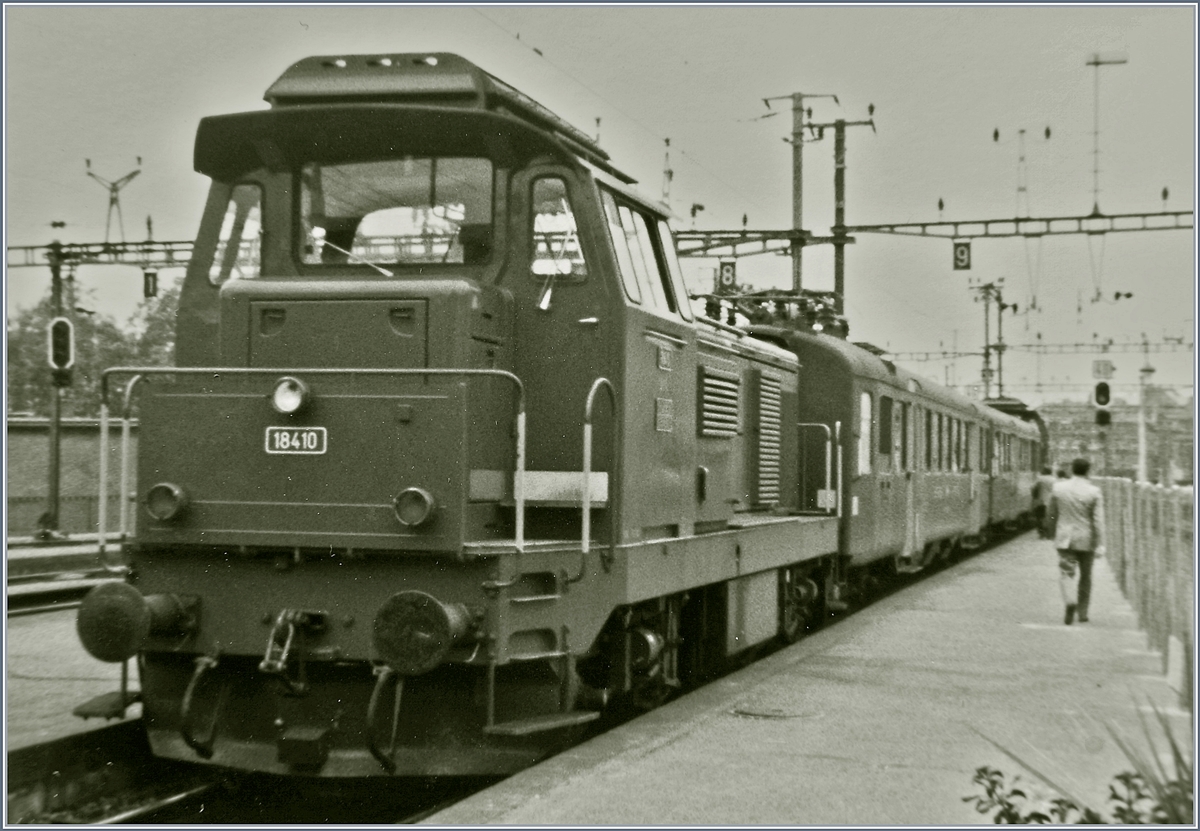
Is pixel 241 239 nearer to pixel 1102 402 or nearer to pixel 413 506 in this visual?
pixel 413 506

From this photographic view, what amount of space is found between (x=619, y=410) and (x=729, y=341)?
2.97 m

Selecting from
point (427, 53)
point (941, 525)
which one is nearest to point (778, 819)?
point (427, 53)

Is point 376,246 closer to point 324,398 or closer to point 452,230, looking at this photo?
point 452,230

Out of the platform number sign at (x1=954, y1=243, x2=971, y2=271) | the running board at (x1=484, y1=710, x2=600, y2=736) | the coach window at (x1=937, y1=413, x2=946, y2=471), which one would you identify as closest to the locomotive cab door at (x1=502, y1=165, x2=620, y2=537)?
the running board at (x1=484, y1=710, x2=600, y2=736)

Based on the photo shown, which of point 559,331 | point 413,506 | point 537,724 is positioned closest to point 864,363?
point 559,331

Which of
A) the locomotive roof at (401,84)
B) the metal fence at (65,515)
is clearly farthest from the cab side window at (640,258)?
the metal fence at (65,515)

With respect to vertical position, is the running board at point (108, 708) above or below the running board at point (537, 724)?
above

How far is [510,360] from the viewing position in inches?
272

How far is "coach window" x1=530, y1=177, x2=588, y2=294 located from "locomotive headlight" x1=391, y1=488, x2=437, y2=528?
4.93 ft

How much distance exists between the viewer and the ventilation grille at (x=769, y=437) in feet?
35.3

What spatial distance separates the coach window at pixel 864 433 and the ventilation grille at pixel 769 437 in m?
2.44

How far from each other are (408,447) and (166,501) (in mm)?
1173

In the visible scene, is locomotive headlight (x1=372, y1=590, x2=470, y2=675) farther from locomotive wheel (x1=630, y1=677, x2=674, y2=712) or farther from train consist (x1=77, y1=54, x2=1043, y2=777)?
locomotive wheel (x1=630, y1=677, x2=674, y2=712)

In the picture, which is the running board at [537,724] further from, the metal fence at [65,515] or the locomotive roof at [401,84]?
the metal fence at [65,515]
